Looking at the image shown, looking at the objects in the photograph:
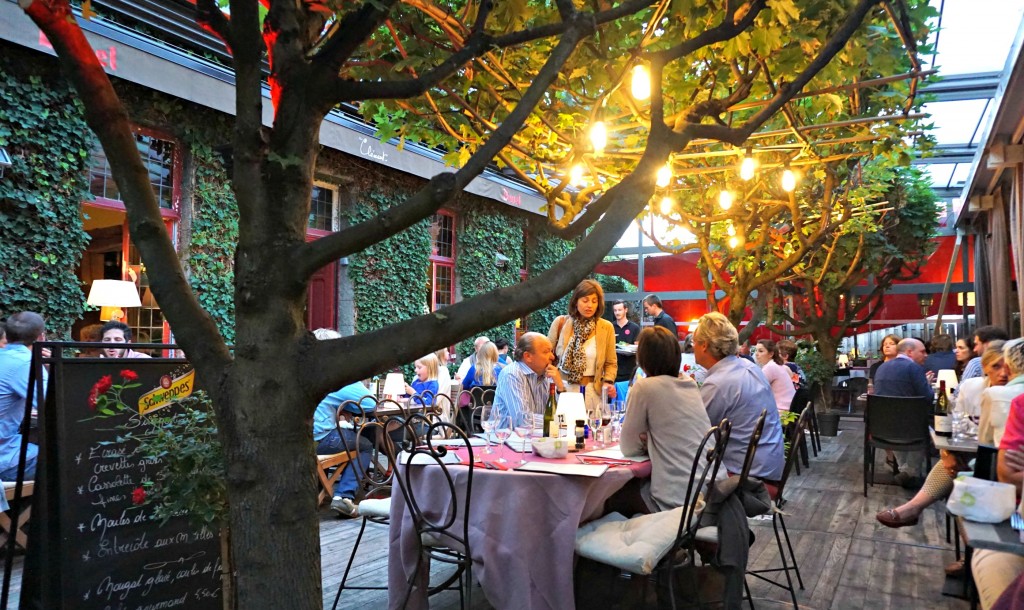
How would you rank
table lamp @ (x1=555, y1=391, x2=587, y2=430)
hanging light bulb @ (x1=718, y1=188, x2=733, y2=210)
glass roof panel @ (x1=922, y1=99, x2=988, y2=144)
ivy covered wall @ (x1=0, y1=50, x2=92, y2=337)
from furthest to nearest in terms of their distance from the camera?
glass roof panel @ (x1=922, y1=99, x2=988, y2=144) < ivy covered wall @ (x1=0, y1=50, x2=92, y2=337) < hanging light bulb @ (x1=718, y1=188, x2=733, y2=210) < table lamp @ (x1=555, y1=391, x2=587, y2=430)

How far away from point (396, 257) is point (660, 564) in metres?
8.54

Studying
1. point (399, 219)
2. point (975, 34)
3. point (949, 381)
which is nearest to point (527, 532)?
point (399, 219)

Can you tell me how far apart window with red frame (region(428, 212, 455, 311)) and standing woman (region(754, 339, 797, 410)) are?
19.4 feet

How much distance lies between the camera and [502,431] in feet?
13.1

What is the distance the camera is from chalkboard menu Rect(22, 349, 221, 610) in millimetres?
2736

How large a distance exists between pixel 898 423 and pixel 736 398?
3778mm

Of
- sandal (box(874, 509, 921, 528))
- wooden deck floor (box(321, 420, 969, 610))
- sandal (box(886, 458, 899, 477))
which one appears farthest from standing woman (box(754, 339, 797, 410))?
sandal (box(874, 509, 921, 528))

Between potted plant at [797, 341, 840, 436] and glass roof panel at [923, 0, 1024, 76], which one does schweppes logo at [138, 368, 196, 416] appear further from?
potted plant at [797, 341, 840, 436]

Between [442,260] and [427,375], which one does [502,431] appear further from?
[442,260]

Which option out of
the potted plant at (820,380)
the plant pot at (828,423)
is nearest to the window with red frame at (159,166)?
the potted plant at (820,380)

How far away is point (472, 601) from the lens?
3.84 m

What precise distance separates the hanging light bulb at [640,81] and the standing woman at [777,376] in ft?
14.3

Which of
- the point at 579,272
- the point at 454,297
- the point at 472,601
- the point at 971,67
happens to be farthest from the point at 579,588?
the point at 971,67

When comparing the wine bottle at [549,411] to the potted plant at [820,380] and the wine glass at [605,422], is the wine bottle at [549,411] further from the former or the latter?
the potted plant at [820,380]
